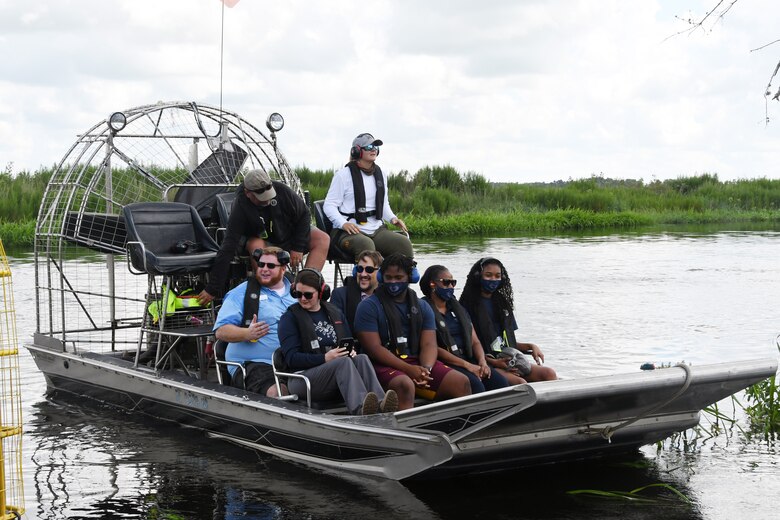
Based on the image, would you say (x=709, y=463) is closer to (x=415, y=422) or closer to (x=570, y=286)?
(x=415, y=422)

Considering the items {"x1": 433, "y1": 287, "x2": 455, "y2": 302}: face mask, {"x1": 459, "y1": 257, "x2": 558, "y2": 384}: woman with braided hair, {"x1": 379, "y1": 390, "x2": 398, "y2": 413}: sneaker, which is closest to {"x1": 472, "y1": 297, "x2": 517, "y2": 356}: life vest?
{"x1": 459, "y1": 257, "x2": 558, "y2": 384}: woman with braided hair

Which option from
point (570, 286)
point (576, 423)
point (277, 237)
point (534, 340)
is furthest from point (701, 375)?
point (570, 286)

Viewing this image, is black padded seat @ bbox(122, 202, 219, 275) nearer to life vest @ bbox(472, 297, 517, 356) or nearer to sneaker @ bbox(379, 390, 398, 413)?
life vest @ bbox(472, 297, 517, 356)

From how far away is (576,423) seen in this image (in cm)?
740

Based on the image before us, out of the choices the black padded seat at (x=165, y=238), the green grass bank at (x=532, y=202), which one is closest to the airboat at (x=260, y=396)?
the black padded seat at (x=165, y=238)

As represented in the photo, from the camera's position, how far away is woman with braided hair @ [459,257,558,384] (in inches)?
341

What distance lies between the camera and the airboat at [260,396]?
698 centimetres

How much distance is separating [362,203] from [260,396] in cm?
257

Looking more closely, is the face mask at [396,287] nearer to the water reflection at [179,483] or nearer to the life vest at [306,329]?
the life vest at [306,329]

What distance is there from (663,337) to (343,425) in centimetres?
816

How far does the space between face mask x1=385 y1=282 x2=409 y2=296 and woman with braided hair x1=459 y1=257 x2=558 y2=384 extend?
33.5 inches

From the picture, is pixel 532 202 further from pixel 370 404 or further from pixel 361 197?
pixel 370 404

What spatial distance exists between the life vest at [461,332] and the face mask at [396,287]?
1.49ft

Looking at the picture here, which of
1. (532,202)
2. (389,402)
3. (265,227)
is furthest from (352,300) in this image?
(532,202)
